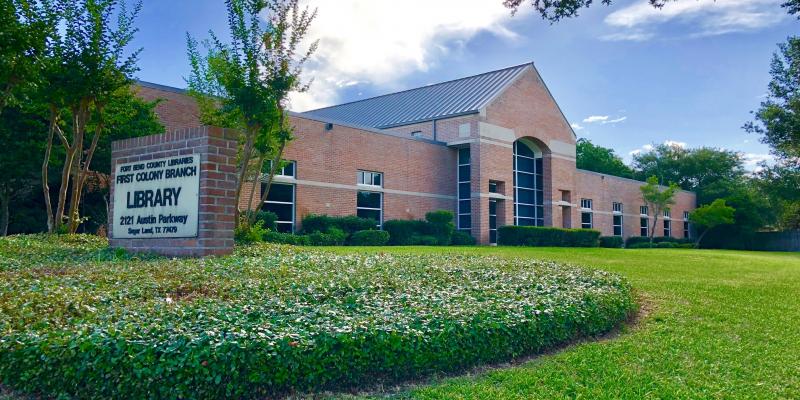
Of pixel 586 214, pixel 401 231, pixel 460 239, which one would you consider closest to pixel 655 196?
pixel 586 214

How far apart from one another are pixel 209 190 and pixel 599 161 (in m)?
58.5

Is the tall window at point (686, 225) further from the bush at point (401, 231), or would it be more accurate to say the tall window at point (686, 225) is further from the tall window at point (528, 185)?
the bush at point (401, 231)

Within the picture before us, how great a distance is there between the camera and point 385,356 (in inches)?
185

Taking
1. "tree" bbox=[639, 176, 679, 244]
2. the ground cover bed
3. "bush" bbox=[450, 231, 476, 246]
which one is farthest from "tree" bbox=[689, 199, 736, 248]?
the ground cover bed

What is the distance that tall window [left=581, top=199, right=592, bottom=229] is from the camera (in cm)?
3884

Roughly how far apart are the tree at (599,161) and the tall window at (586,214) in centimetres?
2207

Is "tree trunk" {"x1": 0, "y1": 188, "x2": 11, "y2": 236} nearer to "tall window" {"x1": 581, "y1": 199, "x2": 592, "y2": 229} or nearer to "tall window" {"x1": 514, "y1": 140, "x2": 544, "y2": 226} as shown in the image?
"tall window" {"x1": 514, "y1": 140, "x2": 544, "y2": 226}

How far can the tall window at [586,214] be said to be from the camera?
3884 centimetres

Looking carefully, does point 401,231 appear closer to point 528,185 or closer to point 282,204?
point 282,204

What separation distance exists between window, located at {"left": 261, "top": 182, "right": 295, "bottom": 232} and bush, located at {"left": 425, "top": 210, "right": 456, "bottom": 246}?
20.3ft

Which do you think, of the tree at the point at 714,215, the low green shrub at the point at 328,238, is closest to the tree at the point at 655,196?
the tree at the point at 714,215

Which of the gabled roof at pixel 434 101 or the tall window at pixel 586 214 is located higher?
the gabled roof at pixel 434 101

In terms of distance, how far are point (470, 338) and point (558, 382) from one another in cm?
77

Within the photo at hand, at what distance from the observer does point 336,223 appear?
23.5m
